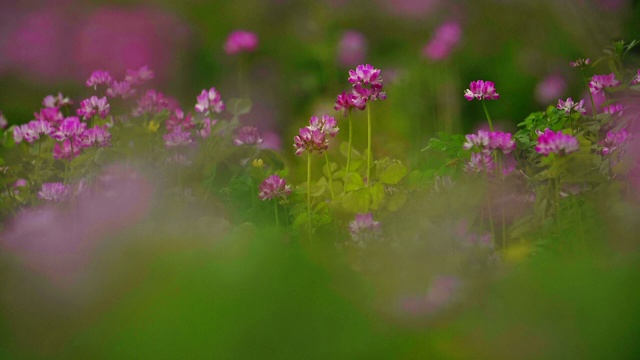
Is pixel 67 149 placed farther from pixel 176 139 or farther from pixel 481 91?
pixel 481 91

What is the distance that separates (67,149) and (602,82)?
3.63ft

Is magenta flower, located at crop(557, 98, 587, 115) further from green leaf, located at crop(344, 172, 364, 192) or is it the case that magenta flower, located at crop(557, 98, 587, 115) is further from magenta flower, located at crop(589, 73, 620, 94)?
green leaf, located at crop(344, 172, 364, 192)

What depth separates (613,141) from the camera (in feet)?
4.23

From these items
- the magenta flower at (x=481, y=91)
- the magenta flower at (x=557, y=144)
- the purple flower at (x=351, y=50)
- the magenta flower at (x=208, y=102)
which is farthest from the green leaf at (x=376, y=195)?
the purple flower at (x=351, y=50)

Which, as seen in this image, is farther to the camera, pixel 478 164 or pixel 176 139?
pixel 176 139

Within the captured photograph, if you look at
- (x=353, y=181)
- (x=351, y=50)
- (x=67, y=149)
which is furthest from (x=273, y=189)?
(x=351, y=50)

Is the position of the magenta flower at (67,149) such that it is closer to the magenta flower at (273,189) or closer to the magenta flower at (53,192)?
the magenta flower at (53,192)

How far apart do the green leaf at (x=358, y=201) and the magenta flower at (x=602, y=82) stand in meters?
0.50

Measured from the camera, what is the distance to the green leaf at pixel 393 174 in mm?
1417

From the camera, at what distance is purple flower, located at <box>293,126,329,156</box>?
1293 millimetres

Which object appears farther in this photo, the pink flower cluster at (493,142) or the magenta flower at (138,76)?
the magenta flower at (138,76)

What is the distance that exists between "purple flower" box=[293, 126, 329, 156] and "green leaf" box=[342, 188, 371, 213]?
98 millimetres

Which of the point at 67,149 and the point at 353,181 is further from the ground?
the point at 67,149

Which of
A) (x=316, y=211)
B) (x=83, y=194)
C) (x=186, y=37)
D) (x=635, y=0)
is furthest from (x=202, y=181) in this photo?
(x=186, y=37)
